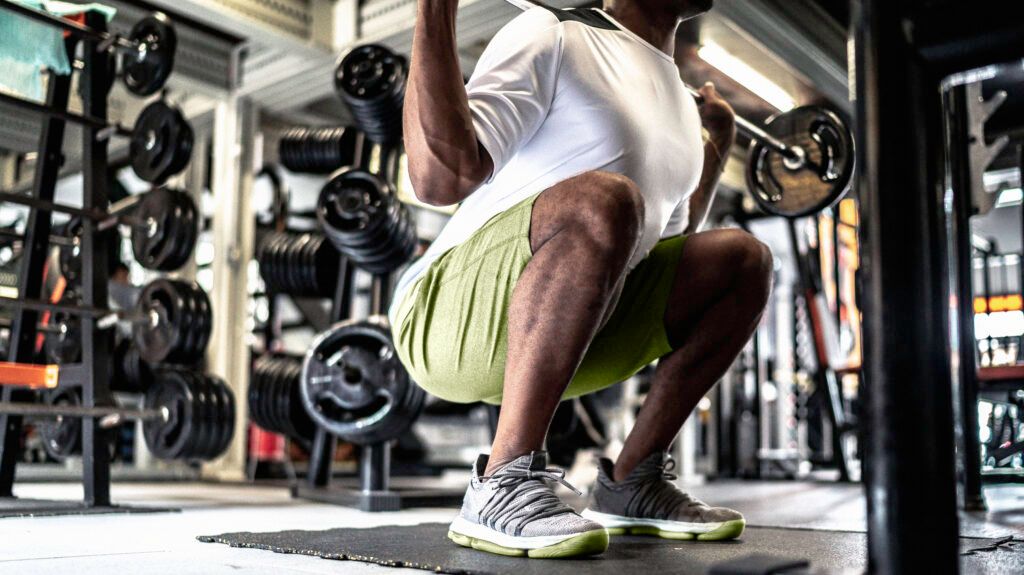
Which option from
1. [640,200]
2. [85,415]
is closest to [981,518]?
[640,200]

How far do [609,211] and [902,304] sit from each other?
552mm

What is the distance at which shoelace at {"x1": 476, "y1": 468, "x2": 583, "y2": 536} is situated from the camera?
3.78 feet

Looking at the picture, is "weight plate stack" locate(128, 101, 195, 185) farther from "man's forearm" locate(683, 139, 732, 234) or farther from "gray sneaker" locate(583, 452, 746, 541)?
"gray sneaker" locate(583, 452, 746, 541)

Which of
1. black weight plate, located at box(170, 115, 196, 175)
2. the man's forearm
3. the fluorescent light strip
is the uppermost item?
the fluorescent light strip

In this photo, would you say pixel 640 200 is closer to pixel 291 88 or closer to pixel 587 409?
pixel 587 409

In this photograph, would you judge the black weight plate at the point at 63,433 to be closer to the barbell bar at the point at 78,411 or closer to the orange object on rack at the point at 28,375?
the barbell bar at the point at 78,411

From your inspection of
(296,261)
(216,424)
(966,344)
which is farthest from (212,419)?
(966,344)

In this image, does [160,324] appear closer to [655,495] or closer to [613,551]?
[655,495]

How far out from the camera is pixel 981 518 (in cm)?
208

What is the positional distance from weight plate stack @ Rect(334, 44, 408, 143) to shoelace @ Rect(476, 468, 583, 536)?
1.90 m

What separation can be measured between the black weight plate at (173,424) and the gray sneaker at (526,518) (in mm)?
1698

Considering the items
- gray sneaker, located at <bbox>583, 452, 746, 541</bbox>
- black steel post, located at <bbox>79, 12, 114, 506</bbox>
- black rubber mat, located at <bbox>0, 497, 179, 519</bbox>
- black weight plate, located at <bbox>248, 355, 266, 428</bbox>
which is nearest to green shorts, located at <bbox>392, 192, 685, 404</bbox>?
gray sneaker, located at <bbox>583, 452, 746, 541</bbox>

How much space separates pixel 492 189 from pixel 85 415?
1.43 m

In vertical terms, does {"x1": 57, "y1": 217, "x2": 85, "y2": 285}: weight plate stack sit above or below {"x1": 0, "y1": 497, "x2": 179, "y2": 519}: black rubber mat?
above
